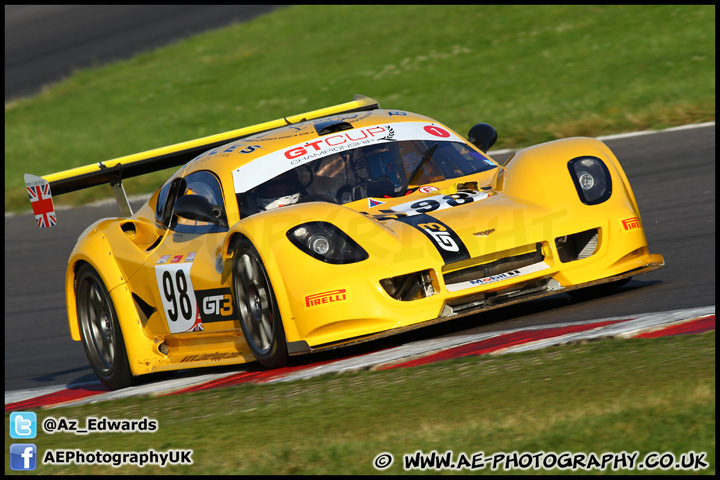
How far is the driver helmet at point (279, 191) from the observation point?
20.4 feet

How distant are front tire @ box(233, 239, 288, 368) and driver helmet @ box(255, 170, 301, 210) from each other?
0.65m

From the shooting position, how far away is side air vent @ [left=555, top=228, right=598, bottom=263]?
5.67m

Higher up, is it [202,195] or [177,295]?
[202,195]

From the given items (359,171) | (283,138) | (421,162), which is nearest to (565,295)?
(421,162)

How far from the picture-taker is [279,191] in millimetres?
6266

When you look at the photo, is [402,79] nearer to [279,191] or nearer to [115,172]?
[115,172]

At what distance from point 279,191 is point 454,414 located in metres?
2.66

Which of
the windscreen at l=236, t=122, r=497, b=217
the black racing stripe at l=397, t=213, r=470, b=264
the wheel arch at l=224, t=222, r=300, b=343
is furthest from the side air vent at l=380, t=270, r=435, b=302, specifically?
the windscreen at l=236, t=122, r=497, b=217

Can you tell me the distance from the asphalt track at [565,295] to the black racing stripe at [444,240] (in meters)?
0.49

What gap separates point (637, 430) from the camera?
3.35 metres

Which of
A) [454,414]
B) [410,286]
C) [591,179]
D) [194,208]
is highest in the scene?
[591,179]

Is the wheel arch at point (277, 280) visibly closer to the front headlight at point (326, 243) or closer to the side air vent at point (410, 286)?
the front headlight at point (326, 243)

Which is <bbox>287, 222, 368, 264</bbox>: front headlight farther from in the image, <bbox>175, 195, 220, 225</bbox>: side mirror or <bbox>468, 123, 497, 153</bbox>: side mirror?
<bbox>468, 123, 497, 153</bbox>: side mirror

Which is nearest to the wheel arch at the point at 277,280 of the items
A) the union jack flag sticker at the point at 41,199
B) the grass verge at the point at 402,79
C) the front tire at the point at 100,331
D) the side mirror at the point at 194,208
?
the side mirror at the point at 194,208
